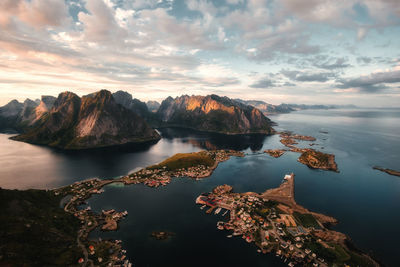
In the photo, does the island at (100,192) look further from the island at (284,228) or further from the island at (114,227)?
the island at (284,228)

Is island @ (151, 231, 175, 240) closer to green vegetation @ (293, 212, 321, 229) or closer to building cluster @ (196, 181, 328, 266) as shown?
building cluster @ (196, 181, 328, 266)

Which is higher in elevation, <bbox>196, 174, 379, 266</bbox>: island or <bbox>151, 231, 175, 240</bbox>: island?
<bbox>196, 174, 379, 266</bbox>: island

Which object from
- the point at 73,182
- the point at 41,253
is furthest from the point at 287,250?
the point at 73,182

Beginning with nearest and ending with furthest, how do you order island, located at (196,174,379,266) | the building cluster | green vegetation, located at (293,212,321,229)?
island, located at (196,174,379,266), the building cluster, green vegetation, located at (293,212,321,229)

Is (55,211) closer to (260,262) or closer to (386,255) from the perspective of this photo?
(260,262)

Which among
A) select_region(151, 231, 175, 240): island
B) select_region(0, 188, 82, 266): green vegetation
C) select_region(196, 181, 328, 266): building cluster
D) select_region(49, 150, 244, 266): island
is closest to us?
select_region(0, 188, 82, 266): green vegetation

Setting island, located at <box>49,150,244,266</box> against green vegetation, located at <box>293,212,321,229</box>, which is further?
green vegetation, located at <box>293,212,321,229</box>

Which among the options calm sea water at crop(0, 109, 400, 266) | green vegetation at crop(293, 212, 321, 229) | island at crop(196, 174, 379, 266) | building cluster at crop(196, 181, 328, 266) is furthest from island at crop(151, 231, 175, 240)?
green vegetation at crop(293, 212, 321, 229)

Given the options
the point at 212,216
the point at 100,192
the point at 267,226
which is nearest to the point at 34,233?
the point at 100,192
